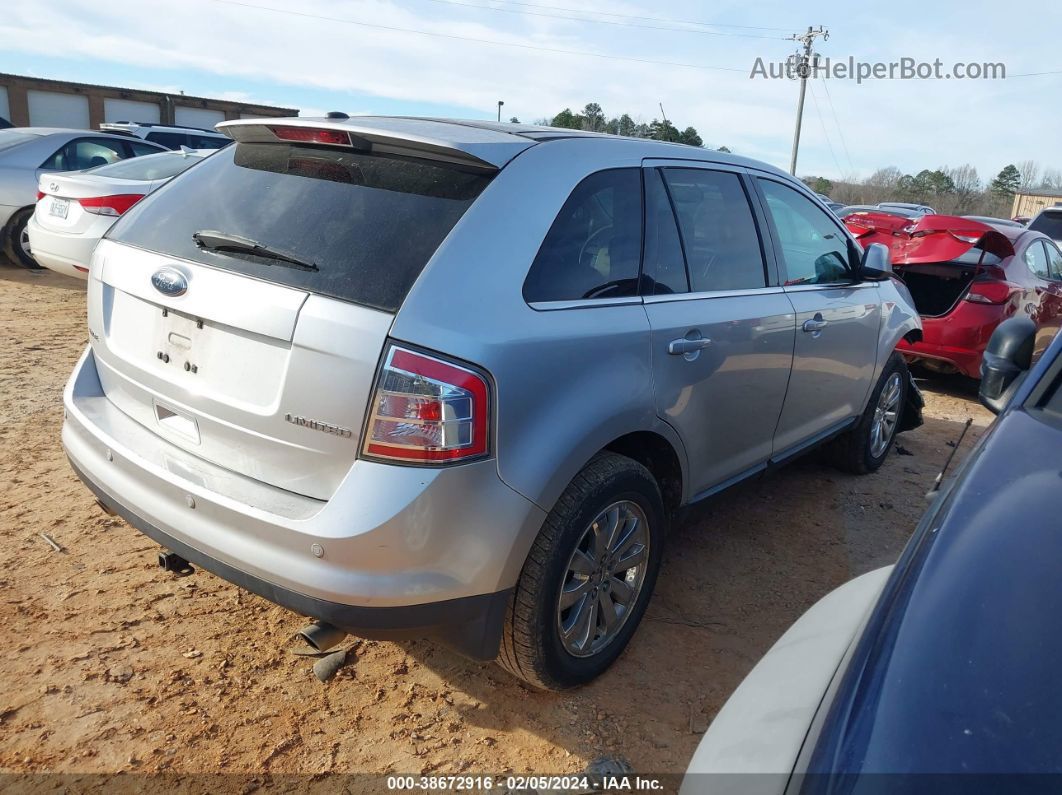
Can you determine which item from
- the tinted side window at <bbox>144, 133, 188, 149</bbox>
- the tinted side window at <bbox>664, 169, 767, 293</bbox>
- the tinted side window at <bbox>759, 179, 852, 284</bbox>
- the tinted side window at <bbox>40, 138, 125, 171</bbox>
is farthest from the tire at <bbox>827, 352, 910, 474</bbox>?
the tinted side window at <bbox>144, 133, 188, 149</bbox>

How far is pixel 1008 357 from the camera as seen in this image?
269 centimetres

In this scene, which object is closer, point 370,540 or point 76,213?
point 370,540

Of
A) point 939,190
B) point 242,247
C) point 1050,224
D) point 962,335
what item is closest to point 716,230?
point 242,247

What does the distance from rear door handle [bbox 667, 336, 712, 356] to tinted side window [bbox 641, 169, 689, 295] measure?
195 mm

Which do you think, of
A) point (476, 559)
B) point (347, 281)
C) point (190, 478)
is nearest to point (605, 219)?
point (347, 281)

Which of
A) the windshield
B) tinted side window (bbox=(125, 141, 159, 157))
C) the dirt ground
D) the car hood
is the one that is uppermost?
tinted side window (bbox=(125, 141, 159, 157))

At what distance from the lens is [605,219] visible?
274 centimetres

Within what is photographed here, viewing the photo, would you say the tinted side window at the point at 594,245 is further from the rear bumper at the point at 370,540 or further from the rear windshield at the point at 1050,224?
the rear windshield at the point at 1050,224

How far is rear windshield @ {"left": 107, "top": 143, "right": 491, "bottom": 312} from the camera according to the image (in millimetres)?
2217

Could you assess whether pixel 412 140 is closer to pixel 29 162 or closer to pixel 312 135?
pixel 312 135

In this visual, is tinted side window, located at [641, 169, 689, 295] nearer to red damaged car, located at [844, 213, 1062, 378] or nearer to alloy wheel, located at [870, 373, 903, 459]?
alloy wheel, located at [870, 373, 903, 459]

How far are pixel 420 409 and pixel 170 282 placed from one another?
0.96 meters

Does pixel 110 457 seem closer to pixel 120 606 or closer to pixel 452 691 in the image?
pixel 120 606

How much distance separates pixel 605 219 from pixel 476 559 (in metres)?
1.26
